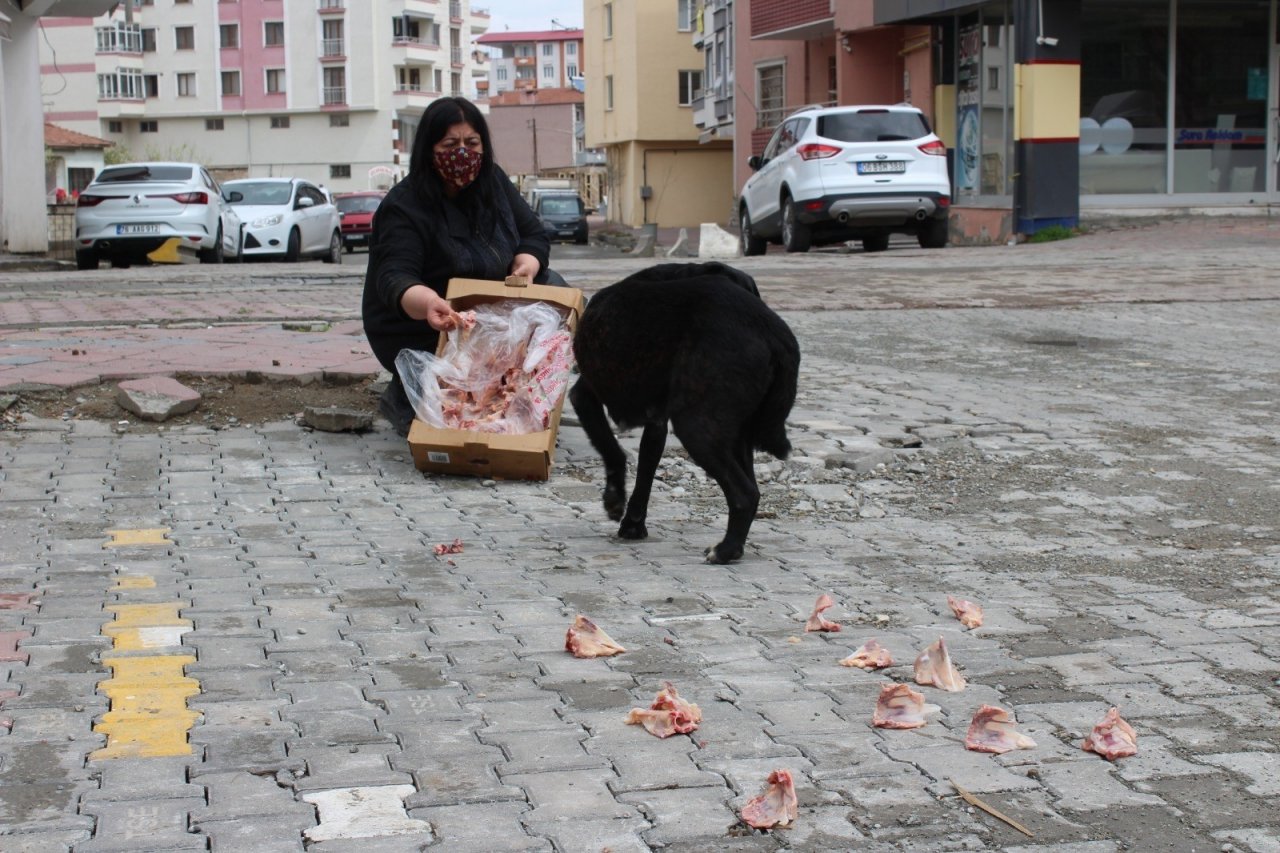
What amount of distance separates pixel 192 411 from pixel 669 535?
9.59 feet

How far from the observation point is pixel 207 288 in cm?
1462

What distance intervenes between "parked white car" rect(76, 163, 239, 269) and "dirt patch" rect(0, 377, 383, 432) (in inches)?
→ 505

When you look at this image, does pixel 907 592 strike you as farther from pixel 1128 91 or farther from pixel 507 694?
pixel 1128 91

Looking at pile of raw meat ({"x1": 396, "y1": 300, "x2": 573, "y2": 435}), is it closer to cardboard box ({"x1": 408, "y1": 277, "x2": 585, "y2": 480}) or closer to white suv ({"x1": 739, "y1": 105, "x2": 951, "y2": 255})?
cardboard box ({"x1": 408, "y1": 277, "x2": 585, "y2": 480})

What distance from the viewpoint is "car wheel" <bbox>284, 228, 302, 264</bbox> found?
22.3 metres

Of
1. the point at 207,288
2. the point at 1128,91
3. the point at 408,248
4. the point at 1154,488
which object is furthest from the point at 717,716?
the point at 1128,91

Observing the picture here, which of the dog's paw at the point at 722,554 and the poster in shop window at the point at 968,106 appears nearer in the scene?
the dog's paw at the point at 722,554

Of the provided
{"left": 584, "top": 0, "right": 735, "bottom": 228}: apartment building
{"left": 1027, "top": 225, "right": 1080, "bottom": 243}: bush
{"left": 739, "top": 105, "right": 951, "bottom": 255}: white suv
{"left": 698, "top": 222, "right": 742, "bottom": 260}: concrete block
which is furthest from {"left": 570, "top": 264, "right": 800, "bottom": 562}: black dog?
{"left": 584, "top": 0, "right": 735, "bottom": 228}: apartment building

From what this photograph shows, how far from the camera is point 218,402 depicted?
7371 mm

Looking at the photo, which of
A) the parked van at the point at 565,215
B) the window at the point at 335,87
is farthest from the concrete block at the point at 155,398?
the window at the point at 335,87

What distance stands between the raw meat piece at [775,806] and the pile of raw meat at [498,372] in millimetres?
3380

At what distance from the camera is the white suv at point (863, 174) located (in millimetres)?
19422

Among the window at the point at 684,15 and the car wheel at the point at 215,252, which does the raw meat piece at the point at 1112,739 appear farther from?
the window at the point at 684,15

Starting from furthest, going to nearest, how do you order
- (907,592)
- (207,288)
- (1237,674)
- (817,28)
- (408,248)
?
(817,28) < (207,288) < (408,248) < (907,592) < (1237,674)
